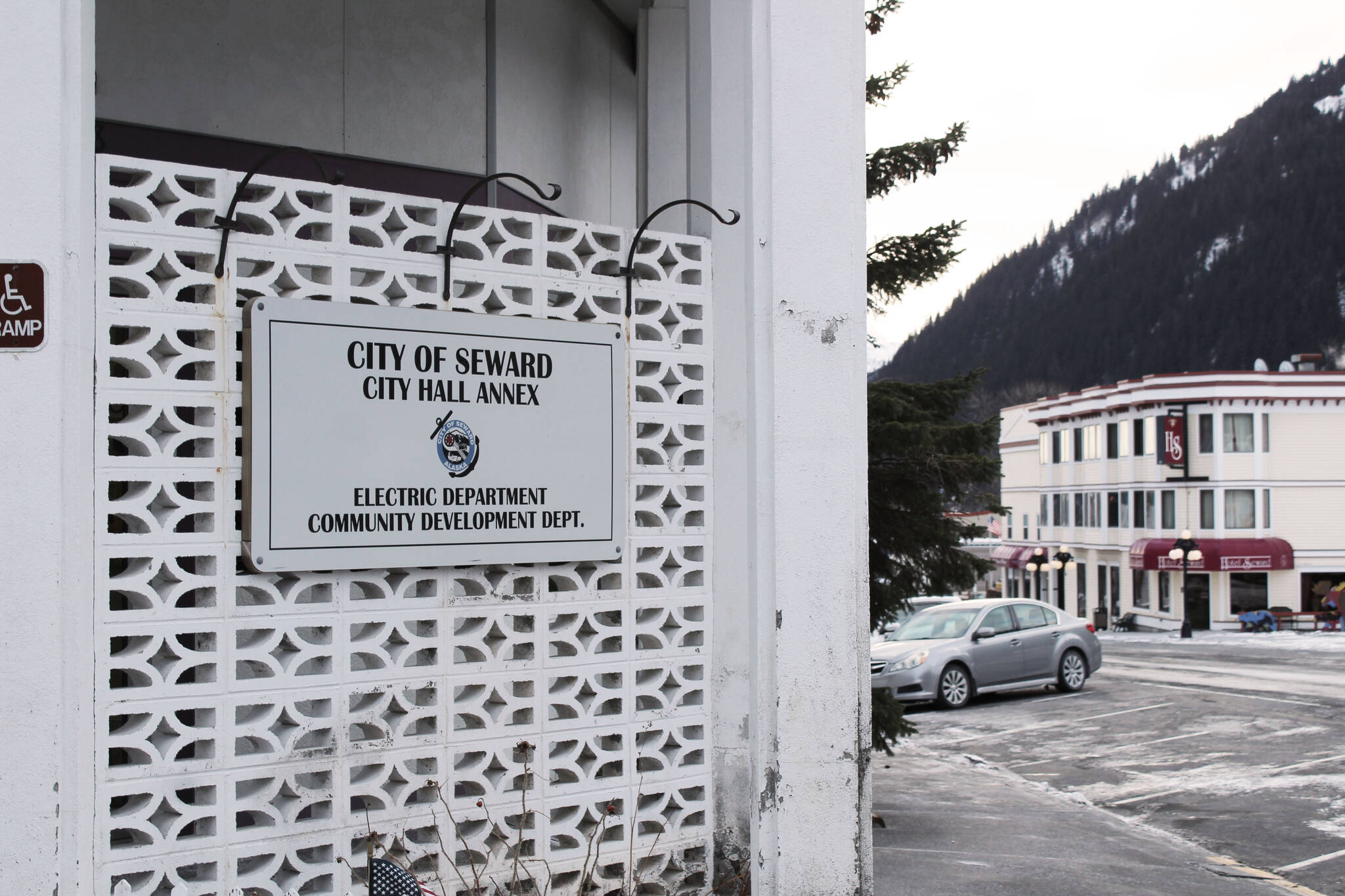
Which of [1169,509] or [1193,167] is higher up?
[1193,167]

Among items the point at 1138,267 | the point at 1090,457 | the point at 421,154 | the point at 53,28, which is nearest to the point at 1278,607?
the point at 1090,457

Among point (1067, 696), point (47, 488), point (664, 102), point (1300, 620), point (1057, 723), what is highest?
point (664, 102)

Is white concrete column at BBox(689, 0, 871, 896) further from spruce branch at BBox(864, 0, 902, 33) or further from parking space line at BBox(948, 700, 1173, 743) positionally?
parking space line at BBox(948, 700, 1173, 743)

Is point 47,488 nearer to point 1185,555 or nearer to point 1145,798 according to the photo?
point 1145,798

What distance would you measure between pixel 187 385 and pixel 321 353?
1.61 feet

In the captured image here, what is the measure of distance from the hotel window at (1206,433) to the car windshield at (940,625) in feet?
107

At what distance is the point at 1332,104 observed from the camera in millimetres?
147625

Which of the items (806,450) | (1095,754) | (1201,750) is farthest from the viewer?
(1201,750)

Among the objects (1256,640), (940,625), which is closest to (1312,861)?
(940,625)

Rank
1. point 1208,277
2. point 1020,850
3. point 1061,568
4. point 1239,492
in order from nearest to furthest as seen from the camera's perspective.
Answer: point 1020,850 < point 1239,492 < point 1061,568 < point 1208,277

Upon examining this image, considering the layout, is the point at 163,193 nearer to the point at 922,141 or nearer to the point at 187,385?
the point at 187,385

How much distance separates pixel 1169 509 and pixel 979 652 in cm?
3415

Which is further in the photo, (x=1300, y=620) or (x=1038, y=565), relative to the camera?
(x=1038, y=565)

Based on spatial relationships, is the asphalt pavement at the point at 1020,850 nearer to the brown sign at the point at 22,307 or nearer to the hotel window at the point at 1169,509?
the brown sign at the point at 22,307
